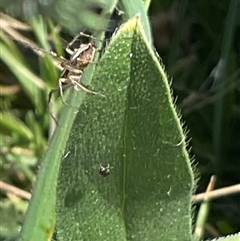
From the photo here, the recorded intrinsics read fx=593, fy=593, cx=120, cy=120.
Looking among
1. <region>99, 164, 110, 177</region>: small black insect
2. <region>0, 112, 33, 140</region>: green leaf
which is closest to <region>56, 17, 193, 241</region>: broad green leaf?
<region>99, 164, 110, 177</region>: small black insect

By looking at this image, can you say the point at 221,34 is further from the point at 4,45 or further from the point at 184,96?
the point at 4,45

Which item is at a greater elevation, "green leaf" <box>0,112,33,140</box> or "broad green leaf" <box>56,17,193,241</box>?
"broad green leaf" <box>56,17,193,241</box>

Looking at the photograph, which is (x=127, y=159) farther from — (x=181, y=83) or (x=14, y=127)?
(x=14, y=127)

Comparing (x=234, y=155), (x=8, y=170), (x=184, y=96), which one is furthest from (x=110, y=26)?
(x=8, y=170)

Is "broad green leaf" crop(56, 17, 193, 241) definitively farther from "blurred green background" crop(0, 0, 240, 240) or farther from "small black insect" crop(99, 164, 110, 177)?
"blurred green background" crop(0, 0, 240, 240)

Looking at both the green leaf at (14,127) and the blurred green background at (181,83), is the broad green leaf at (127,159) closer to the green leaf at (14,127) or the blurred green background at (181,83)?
the blurred green background at (181,83)

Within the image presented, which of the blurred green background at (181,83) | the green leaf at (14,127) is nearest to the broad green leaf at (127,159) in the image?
the blurred green background at (181,83)

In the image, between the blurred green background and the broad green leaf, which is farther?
the blurred green background
